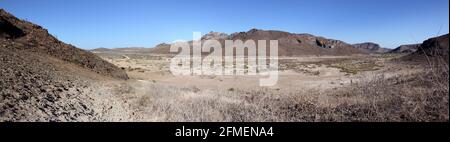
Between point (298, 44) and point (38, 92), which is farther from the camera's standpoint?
point (298, 44)

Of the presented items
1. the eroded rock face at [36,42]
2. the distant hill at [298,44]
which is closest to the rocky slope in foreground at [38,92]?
the eroded rock face at [36,42]

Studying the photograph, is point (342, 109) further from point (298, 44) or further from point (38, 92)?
point (298, 44)

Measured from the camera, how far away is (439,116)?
14.0 feet

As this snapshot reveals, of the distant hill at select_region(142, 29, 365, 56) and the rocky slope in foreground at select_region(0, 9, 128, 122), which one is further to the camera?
the distant hill at select_region(142, 29, 365, 56)

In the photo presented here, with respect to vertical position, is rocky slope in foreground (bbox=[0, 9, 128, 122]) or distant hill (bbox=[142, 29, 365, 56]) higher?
distant hill (bbox=[142, 29, 365, 56])

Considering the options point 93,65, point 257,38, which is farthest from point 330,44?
point 93,65

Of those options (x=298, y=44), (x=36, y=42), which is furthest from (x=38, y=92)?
(x=298, y=44)

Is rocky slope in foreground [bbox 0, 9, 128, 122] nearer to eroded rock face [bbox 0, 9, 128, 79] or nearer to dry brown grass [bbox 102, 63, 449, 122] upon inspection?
eroded rock face [bbox 0, 9, 128, 79]

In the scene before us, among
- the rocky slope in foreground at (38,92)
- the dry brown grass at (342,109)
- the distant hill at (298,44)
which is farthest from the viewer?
the distant hill at (298,44)

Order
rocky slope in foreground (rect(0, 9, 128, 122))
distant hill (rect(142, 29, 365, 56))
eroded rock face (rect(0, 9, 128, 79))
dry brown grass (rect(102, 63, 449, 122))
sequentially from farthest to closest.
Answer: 1. distant hill (rect(142, 29, 365, 56))
2. eroded rock face (rect(0, 9, 128, 79))
3. rocky slope in foreground (rect(0, 9, 128, 122))
4. dry brown grass (rect(102, 63, 449, 122))

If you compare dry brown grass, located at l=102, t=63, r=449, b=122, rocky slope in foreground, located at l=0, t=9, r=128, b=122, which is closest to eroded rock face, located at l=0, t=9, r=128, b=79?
rocky slope in foreground, located at l=0, t=9, r=128, b=122

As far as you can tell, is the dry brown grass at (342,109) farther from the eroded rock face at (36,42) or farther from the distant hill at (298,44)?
the distant hill at (298,44)

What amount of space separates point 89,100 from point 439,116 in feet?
22.7
